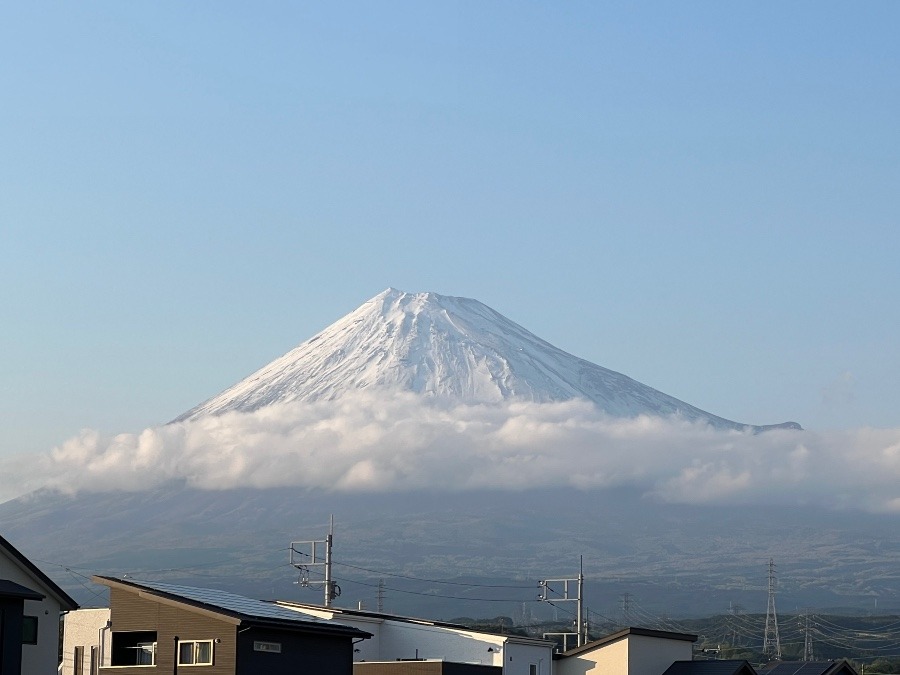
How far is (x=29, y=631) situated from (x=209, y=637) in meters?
3.89

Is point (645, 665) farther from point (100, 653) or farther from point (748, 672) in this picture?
point (100, 653)

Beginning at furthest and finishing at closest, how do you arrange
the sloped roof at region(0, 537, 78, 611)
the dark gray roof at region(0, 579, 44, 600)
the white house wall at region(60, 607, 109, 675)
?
the white house wall at region(60, 607, 109, 675), the sloped roof at region(0, 537, 78, 611), the dark gray roof at region(0, 579, 44, 600)

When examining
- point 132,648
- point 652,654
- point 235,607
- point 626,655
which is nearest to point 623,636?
point 626,655

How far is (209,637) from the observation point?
3409 centimetres

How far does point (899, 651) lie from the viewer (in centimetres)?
15175

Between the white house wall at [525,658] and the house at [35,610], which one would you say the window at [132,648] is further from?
the white house wall at [525,658]

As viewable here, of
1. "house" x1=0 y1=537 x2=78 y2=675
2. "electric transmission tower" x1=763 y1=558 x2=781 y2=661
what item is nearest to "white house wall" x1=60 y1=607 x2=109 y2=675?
"house" x1=0 y1=537 x2=78 y2=675

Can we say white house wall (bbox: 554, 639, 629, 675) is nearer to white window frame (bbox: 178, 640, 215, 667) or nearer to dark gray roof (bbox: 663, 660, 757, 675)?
dark gray roof (bbox: 663, 660, 757, 675)

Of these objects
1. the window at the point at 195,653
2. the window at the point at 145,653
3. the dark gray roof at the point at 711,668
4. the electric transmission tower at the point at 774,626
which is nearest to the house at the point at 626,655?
the dark gray roof at the point at 711,668

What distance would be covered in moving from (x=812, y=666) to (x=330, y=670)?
18.6 metres

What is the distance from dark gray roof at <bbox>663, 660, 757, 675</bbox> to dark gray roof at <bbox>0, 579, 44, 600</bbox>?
20.8 m

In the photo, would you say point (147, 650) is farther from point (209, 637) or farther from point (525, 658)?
point (525, 658)

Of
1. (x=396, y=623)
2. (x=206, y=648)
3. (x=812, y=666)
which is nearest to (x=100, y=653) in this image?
(x=206, y=648)

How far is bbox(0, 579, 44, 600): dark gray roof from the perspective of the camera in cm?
2909
